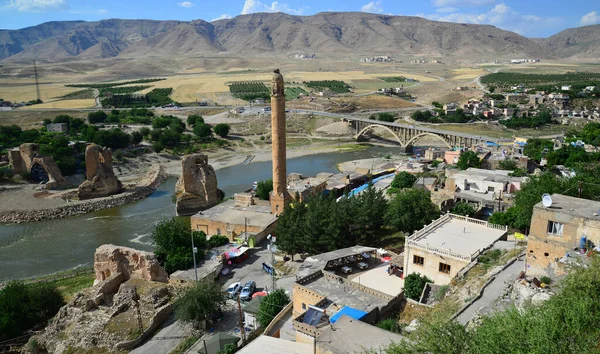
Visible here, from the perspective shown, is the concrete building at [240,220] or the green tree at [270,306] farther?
the concrete building at [240,220]

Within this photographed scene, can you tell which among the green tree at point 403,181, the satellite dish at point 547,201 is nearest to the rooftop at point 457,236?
the satellite dish at point 547,201

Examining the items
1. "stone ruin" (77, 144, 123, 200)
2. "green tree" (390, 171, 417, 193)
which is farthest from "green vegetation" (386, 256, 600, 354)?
"stone ruin" (77, 144, 123, 200)

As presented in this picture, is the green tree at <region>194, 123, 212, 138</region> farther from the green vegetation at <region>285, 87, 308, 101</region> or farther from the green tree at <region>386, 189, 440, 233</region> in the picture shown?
the green tree at <region>386, 189, 440, 233</region>

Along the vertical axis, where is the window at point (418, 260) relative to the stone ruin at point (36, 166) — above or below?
above

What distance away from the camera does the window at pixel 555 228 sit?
51.9 feet

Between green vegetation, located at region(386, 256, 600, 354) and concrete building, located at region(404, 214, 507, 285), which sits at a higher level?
green vegetation, located at region(386, 256, 600, 354)

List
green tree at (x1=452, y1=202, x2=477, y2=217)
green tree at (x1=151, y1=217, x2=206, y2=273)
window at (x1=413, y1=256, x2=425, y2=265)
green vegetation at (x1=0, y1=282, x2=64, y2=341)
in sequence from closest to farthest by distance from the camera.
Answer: window at (x1=413, y1=256, x2=425, y2=265) < green vegetation at (x1=0, y1=282, x2=64, y2=341) < green tree at (x1=151, y1=217, x2=206, y2=273) < green tree at (x1=452, y1=202, x2=477, y2=217)

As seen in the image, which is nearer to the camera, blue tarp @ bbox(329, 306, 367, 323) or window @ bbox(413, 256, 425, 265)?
blue tarp @ bbox(329, 306, 367, 323)

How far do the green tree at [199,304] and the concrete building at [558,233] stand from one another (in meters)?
13.0

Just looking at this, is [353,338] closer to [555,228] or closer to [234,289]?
[555,228]

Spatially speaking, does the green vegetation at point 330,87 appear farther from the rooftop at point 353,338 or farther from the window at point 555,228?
the rooftop at point 353,338

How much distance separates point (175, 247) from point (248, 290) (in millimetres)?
7154

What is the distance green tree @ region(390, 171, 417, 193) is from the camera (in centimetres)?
4006

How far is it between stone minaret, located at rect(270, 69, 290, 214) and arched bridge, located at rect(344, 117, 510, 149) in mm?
36920
